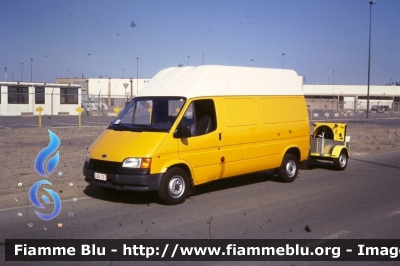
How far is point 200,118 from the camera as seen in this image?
32.0 feet

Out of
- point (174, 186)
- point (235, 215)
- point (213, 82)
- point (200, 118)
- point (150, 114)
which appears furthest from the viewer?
point (213, 82)

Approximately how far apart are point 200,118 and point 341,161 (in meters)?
6.31

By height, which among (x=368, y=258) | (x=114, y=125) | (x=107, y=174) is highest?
(x=114, y=125)

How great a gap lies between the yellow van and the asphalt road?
491 millimetres

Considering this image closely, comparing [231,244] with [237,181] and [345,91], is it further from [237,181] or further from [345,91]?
[345,91]

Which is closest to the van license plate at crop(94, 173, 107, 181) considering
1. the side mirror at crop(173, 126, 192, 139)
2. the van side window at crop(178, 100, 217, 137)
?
the side mirror at crop(173, 126, 192, 139)

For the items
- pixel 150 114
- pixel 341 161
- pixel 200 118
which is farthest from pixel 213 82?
pixel 341 161

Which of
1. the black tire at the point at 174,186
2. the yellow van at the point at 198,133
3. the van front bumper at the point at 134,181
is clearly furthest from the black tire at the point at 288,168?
the van front bumper at the point at 134,181

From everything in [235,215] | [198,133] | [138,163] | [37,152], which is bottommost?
[235,215]

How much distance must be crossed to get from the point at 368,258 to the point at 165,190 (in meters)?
3.98

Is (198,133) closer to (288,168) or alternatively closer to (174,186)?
(174,186)

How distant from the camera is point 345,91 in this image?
296ft

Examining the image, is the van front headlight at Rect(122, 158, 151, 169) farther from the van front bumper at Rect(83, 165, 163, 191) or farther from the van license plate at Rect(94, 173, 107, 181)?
the van license plate at Rect(94, 173, 107, 181)

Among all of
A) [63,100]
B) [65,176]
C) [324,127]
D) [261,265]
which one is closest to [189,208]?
[261,265]
